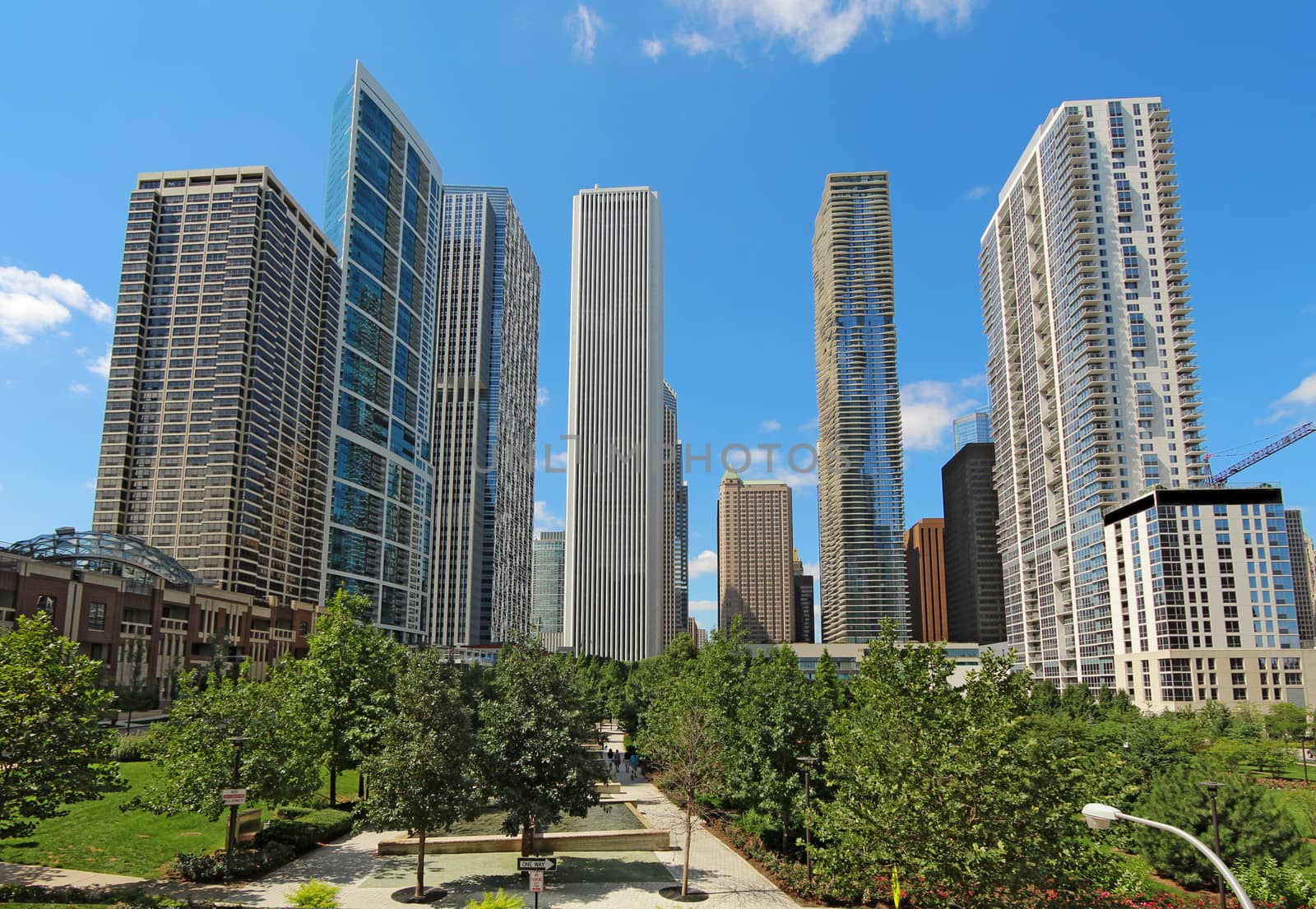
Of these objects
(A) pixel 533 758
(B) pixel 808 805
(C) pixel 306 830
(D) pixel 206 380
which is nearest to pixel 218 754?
(C) pixel 306 830

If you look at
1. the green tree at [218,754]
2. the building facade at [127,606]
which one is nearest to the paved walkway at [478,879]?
the green tree at [218,754]

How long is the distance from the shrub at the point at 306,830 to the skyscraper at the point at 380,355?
11959 centimetres

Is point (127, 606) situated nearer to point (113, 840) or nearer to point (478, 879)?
point (113, 840)

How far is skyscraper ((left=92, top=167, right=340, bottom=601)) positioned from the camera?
123062mm

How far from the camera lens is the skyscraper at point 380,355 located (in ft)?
505

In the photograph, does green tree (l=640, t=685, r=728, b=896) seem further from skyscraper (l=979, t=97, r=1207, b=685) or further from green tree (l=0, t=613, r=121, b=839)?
skyscraper (l=979, t=97, r=1207, b=685)

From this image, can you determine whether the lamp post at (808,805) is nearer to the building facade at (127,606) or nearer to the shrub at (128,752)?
the shrub at (128,752)

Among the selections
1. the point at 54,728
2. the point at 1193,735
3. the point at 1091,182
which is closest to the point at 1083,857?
the point at 54,728

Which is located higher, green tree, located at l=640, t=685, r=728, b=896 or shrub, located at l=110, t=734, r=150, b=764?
green tree, located at l=640, t=685, r=728, b=896

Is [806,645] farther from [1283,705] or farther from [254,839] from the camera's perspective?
[254,839]

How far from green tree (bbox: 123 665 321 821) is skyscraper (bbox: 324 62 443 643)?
123909mm

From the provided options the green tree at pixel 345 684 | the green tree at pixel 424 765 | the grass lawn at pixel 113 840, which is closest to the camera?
the grass lawn at pixel 113 840

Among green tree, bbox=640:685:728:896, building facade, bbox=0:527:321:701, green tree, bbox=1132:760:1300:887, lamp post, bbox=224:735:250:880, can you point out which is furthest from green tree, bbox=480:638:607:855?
building facade, bbox=0:527:321:701

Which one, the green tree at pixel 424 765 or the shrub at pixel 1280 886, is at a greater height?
the green tree at pixel 424 765
